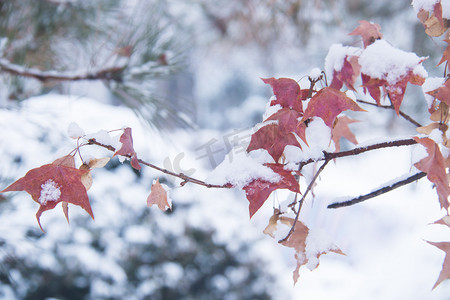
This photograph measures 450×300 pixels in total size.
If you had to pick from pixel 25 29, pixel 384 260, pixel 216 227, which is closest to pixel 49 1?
pixel 25 29

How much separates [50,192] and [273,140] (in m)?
0.19

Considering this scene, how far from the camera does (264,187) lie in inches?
11.6

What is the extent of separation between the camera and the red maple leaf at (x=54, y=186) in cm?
30

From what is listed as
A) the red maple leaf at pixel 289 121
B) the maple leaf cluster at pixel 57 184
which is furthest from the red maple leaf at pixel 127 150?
the red maple leaf at pixel 289 121

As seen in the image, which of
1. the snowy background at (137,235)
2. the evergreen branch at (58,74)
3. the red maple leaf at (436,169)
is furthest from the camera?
the snowy background at (137,235)

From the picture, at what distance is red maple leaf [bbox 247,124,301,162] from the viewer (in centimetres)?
29

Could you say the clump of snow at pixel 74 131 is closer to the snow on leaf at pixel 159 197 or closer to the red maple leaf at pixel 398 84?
the snow on leaf at pixel 159 197

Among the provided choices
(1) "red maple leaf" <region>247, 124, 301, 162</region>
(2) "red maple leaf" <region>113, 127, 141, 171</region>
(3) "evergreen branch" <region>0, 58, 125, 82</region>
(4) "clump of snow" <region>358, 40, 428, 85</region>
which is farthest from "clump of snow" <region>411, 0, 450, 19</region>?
(3) "evergreen branch" <region>0, 58, 125, 82</region>

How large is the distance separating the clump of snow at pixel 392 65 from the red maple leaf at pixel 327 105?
0.13ft

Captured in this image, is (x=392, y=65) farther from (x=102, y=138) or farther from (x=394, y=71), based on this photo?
(x=102, y=138)

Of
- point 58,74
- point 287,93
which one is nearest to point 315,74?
point 287,93

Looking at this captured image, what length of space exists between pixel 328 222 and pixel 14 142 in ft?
8.33

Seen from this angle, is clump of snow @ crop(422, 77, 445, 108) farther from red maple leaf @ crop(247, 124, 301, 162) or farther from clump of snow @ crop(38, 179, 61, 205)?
clump of snow @ crop(38, 179, 61, 205)

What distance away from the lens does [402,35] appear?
249cm
